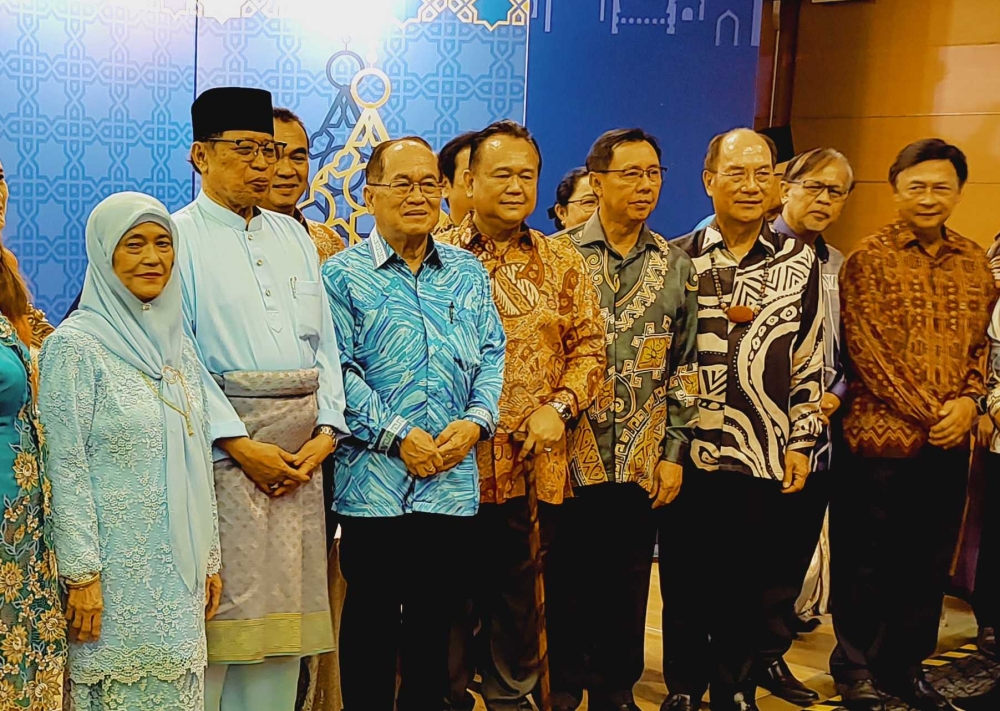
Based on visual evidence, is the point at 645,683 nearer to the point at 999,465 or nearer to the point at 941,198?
the point at 999,465

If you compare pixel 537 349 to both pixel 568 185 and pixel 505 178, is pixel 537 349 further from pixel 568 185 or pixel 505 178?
pixel 568 185

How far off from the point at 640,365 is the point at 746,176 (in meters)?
0.62

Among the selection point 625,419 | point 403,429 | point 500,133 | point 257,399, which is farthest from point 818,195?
point 257,399

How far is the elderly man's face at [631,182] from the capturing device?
334cm

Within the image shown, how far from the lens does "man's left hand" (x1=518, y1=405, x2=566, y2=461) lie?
3.15m

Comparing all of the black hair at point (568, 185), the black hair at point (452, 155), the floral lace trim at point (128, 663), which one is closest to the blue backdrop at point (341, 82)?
the black hair at point (568, 185)

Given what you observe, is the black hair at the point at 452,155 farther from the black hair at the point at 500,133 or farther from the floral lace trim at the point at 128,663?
the floral lace trim at the point at 128,663

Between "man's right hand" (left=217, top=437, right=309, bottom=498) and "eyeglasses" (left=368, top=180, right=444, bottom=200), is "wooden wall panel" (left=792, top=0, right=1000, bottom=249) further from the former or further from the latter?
"man's right hand" (left=217, top=437, right=309, bottom=498)

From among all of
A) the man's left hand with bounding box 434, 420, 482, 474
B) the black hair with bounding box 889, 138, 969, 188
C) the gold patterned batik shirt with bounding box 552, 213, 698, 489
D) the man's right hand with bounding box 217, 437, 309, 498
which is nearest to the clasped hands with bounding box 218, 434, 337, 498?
the man's right hand with bounding box 217, 437, 309, 498

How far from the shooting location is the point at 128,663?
8.05 ft

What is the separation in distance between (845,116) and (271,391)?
4.54 m

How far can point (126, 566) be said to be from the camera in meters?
2.46

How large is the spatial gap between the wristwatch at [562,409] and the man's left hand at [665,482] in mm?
364

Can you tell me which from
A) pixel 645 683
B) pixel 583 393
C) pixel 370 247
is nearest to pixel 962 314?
pixel 583 393
